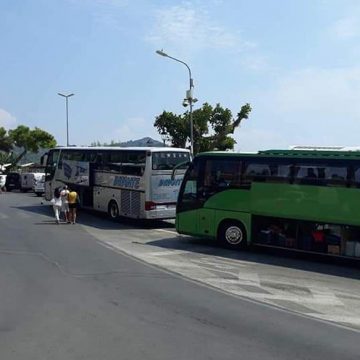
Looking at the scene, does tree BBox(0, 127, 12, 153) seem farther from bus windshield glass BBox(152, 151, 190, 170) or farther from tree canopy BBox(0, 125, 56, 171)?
bus windshield glass BBox(152, 151, 190, 170)

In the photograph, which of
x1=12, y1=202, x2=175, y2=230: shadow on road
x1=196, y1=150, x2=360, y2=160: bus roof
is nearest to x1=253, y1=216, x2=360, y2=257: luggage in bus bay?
x1=196, y1=150, x2=360, y2=160: bus roof

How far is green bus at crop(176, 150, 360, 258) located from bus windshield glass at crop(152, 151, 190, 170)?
441 centimetres

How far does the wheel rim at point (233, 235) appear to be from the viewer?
17.3m

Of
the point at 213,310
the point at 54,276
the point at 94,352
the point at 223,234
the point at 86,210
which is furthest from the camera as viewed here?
the point at 86,210

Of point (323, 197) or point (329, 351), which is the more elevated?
point (323, 197)

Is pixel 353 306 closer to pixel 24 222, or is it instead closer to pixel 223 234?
pixel 223 234

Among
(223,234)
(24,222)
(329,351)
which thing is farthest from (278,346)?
(24,222)

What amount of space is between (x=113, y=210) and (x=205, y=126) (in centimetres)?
2265

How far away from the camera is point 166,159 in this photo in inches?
914

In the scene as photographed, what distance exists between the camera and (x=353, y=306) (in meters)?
10.4

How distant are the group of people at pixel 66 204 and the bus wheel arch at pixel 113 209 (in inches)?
71.3

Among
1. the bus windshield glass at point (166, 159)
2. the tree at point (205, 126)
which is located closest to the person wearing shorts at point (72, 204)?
the bus windshield glass at point (166, 159)

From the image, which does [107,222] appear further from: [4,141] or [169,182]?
[4,141]

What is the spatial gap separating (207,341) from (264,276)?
5986 millimetres
